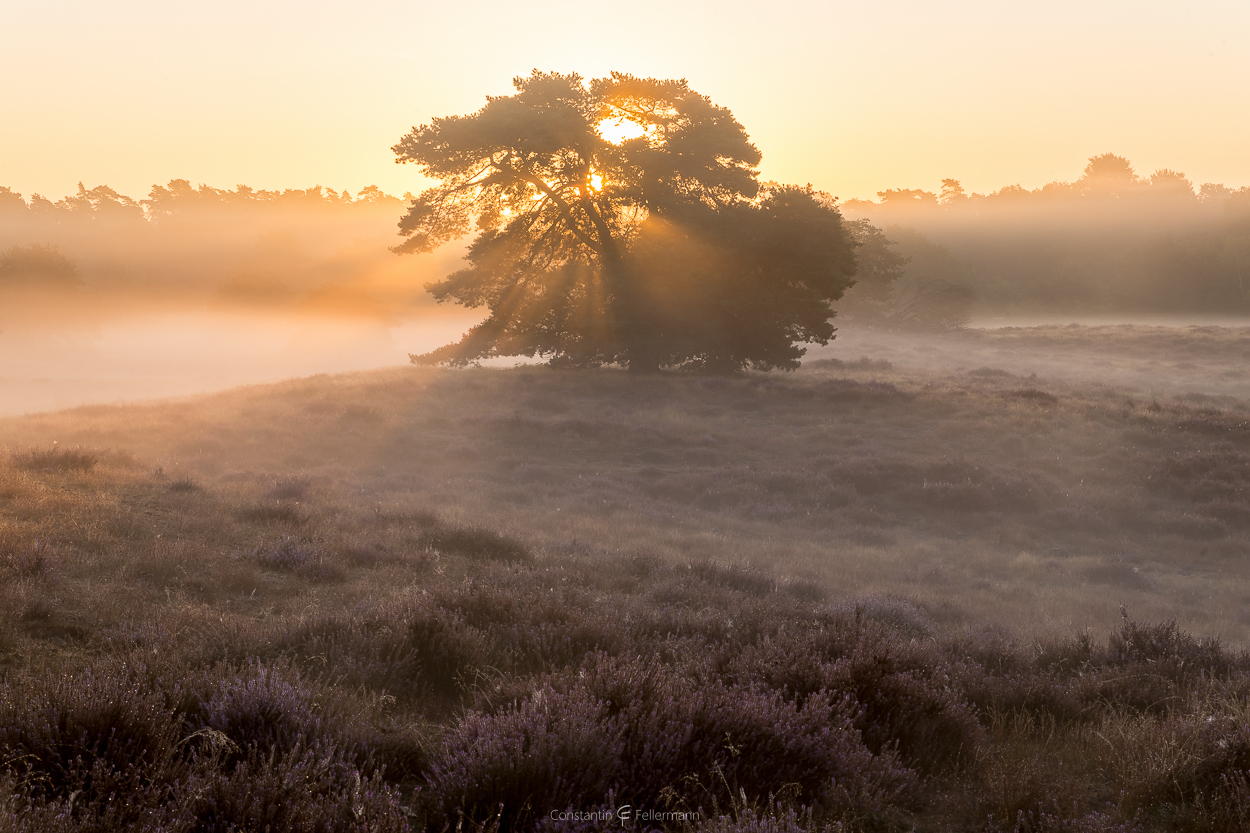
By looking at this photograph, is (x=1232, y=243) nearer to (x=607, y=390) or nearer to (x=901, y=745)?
(x=607, y=390)

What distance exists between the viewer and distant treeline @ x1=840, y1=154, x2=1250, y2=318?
2712 inches

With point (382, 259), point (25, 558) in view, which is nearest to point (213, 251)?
point (382, 259)

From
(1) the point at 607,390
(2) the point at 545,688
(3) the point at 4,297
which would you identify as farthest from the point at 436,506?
(3) the point at 4,297

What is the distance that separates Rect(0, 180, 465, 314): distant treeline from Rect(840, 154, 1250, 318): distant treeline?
46.0 meters

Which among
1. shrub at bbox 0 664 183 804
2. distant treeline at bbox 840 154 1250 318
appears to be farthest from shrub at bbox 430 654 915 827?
distant treeline at bbox 840 154 1250 318

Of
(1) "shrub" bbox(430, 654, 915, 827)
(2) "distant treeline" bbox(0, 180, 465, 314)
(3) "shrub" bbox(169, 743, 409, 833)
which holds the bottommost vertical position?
(1) "shrub" bbox(430, 654, 915, 827)

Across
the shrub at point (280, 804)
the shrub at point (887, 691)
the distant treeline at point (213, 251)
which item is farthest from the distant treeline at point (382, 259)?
the shrub at point (280, 804)

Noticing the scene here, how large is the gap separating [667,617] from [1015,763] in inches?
113

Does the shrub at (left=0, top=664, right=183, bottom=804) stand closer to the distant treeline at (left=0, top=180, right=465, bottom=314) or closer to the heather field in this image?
the heather field

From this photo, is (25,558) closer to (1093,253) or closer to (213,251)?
(213,251)

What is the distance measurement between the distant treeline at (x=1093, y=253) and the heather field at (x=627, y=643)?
32064mm

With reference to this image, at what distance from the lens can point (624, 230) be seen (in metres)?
29.3

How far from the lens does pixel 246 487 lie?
1104 centimetres

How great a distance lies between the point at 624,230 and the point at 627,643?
26.1 meters
